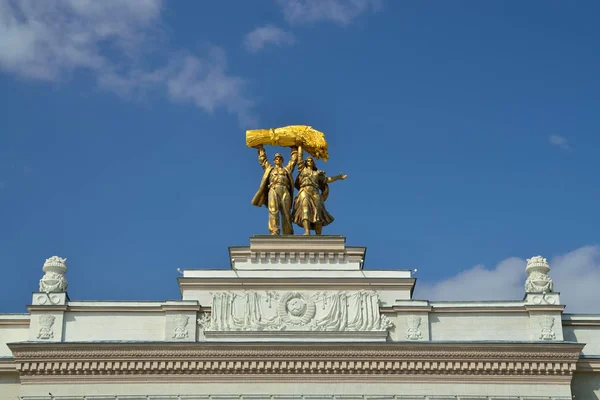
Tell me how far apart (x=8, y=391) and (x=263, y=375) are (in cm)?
794

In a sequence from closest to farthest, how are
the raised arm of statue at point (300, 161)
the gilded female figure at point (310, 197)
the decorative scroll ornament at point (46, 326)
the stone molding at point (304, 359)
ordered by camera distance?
1. the stone molding at point (304, 359)
2. the decorative scroll ornament at point (46, 326)
3. the gilded female figure at point (310, 197)
4. the raised arm of statue at point (300, 161)

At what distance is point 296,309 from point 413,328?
372 cm

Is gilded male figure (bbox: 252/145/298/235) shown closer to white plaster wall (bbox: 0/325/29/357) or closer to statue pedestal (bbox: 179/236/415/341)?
statue pedestal (bbox: 179/236/415/341)

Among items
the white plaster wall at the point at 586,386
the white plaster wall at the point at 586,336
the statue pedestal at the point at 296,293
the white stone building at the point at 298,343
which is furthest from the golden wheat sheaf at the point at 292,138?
the white plaster wall at the point at 586,386

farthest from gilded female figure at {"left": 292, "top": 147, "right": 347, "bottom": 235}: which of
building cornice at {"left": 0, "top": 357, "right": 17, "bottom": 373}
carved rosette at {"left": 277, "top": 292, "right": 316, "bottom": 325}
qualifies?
building cornice at {"left": 0, "top": 357, "right": 17, "bottom": 373}

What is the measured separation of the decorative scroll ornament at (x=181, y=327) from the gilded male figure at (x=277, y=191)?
4.88 metres

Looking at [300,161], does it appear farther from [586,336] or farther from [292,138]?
[586,336]

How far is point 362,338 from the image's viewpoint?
38.1 metres

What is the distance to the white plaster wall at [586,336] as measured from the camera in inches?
1528

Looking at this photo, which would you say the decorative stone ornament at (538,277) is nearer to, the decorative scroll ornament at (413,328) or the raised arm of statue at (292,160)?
the decorative scroll ornament at (413,328)

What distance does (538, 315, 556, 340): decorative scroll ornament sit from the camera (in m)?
38.2

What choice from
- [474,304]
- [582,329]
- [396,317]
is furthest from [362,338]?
[582,329]

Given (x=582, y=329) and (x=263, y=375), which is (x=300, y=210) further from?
(x=582, y=329)

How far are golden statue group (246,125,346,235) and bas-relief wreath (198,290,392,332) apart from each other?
3.32 metres
